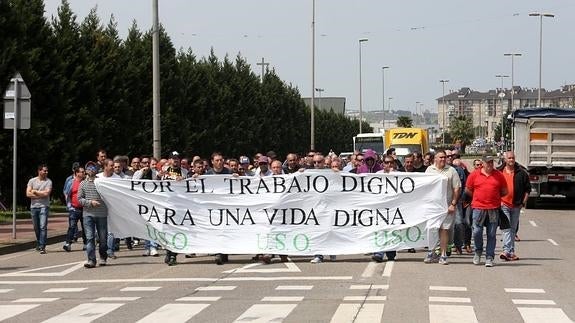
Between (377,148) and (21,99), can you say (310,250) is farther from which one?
(377,148)

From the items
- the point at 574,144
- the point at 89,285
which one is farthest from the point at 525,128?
the point at 89,285

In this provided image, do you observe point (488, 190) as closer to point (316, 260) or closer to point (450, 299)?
point (316, 260)

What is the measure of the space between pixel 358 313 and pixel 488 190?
19.4 ft

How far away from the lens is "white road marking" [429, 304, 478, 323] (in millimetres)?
10383

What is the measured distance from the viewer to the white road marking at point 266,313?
10.4 metres

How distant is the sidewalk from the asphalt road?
158 cm

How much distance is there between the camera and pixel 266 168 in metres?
17.3

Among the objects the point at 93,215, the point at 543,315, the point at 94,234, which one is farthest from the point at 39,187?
the point at 543,315

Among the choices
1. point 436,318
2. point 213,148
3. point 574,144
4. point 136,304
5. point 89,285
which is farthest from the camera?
point 213,148

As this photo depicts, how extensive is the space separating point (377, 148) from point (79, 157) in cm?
2621

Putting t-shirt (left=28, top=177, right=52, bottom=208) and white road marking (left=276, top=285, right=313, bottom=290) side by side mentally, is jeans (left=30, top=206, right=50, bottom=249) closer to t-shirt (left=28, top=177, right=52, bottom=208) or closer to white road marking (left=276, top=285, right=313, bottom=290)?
t-shirt (left=28, top=177, right=52, bottom=208)

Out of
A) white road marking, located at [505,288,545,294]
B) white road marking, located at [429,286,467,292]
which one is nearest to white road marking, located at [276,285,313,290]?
white road marking, located at [429,286,467,292]

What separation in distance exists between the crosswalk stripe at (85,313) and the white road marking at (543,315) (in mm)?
4651

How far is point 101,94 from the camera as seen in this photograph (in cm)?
3638
